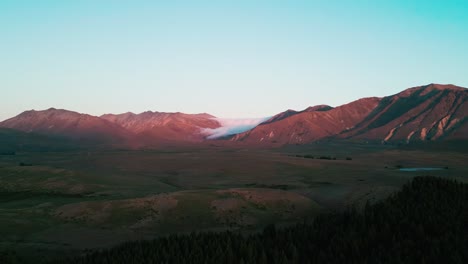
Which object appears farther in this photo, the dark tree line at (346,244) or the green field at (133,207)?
the green field at (133,207)

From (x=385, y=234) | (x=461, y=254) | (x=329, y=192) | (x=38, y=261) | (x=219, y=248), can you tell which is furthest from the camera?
(x=329, y=192)

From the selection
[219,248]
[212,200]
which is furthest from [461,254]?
[212,200]

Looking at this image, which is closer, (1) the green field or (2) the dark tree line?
(2) the dark tree line

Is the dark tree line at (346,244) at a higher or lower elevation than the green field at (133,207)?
higher

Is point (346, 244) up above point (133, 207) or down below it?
above

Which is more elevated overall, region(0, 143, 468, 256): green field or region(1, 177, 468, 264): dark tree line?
region(1, 177, 468, 264): dark tree line

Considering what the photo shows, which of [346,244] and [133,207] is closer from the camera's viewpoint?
[346,244]

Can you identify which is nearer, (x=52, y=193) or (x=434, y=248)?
(x=434, y=248)

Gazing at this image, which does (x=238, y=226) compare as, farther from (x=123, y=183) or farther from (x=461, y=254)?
(x=123, y=183)
